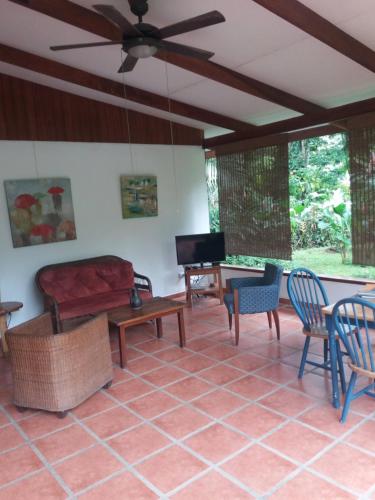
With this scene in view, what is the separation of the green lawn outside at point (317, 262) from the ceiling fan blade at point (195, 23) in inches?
166

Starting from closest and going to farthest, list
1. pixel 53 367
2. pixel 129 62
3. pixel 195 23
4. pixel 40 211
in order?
1. pixel 195 23
2. pixel 53 367
3. pixel 129 62
4. pixel 40 211

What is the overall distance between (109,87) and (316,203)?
402 centimetres

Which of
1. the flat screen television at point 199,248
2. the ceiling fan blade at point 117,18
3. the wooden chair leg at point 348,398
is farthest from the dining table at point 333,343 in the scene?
the flat screen television at point 199,248

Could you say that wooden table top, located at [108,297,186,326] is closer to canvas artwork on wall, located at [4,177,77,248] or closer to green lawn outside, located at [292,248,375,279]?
canvas artwork on wall, located at [4,177,77,248]

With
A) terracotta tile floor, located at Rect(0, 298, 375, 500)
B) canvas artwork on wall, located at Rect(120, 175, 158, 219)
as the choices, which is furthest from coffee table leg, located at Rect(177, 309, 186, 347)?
canvas artwork on wall, located at Rect(120, 175, 158, 219)

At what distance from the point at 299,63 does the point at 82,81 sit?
95.9 inches

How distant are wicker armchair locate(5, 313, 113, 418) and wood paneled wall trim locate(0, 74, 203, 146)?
9.01ft

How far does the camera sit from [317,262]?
6.96 m

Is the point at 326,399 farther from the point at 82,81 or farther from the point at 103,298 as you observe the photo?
the point at 82,81

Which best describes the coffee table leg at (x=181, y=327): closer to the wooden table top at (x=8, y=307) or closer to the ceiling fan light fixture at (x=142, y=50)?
the wooden table top at (x=8, y=307)

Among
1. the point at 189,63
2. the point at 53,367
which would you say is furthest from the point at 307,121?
the point at 53,367

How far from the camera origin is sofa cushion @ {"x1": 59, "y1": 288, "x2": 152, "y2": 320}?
15.7 ft

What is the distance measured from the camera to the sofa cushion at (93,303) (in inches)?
188

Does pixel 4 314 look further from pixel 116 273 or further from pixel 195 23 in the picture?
pixel 195 23
